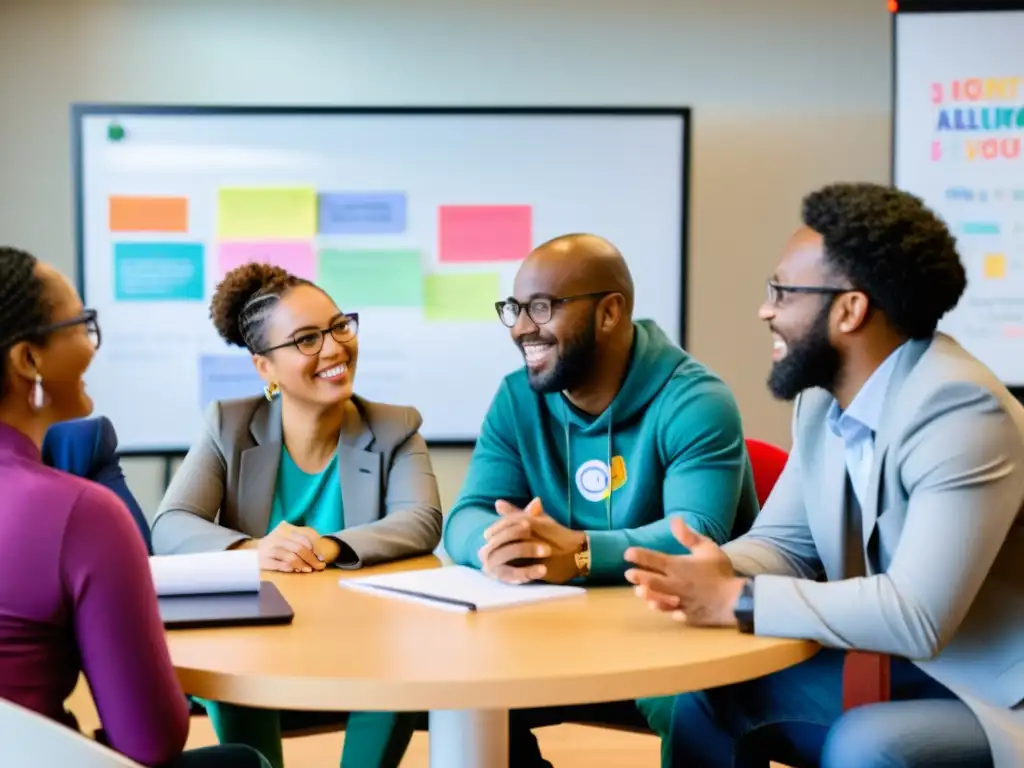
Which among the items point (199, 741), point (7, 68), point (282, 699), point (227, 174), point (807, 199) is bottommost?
point (199, 741)

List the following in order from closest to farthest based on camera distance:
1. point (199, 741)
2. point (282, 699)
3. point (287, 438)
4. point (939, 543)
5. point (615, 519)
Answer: point (282, 699) → point (939, 543) → point (615, 519) → point (287, 438) → point (199, 741)

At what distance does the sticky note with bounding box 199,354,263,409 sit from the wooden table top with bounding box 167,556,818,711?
2.08 m

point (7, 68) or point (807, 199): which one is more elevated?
point (7, 68)

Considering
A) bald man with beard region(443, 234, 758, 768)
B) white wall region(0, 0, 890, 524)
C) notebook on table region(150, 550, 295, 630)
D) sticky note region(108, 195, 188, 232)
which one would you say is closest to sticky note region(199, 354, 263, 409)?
white wall region(0, 0, 890, 524)

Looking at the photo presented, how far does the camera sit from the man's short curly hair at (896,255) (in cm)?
184

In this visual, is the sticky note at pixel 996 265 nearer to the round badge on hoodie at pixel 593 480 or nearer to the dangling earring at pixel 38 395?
the round badge on hoodie at pixel 593 480

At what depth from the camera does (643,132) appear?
3811 mm

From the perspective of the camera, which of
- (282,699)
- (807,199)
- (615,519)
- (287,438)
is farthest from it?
(287,438)

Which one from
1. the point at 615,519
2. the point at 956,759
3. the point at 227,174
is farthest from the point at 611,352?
the point at 227,174

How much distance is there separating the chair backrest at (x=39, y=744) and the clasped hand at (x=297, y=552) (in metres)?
0.89

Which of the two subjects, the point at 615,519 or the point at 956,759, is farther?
the point at 615,519

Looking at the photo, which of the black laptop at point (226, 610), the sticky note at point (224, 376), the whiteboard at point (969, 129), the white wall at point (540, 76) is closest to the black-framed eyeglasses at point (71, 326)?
the black laptop at point (226, 610)

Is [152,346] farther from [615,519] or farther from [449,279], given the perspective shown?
[615,519]

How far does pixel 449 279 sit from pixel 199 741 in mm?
1607
